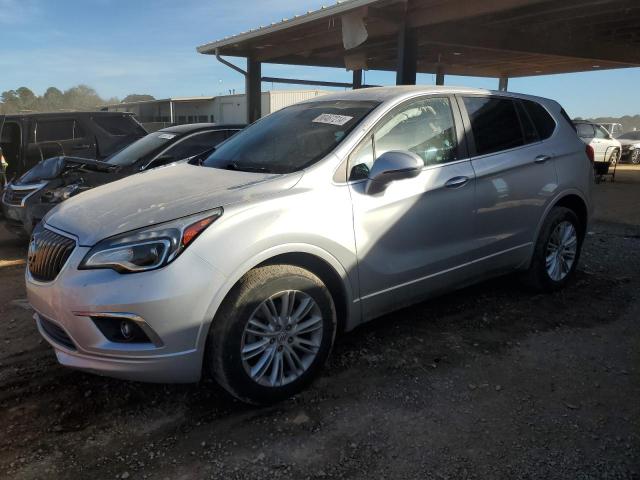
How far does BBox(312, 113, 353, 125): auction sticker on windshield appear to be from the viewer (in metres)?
3.42

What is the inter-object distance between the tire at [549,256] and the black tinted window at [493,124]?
0.76 meters

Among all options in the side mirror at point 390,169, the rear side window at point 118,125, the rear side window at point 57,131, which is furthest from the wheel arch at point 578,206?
the rear side window at point 57,131

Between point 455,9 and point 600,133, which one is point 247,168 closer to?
point 455,9

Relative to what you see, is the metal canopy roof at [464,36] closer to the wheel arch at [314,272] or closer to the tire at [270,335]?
the wheel arch at [314,272]

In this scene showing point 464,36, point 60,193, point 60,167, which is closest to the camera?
point 60,193

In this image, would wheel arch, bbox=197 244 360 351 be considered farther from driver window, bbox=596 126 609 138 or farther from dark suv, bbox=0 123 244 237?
driver window, bbox=596 126 609 138

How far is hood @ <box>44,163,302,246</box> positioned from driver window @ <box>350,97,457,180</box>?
489 millimetres

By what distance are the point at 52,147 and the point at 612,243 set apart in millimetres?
8230

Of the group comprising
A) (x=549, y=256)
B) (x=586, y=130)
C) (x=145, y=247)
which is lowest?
(x=549, y=256)

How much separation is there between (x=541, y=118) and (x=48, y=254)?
12.7ft

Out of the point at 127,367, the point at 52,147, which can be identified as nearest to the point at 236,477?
the point at 127,367

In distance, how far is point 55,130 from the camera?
27.3 ft

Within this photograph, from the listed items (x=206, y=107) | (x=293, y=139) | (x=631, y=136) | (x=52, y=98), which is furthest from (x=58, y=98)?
(x=293, y=139)

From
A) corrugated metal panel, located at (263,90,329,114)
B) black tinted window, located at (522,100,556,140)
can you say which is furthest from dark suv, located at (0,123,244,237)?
corrugated metal panel, located at (263,90,329,114)
